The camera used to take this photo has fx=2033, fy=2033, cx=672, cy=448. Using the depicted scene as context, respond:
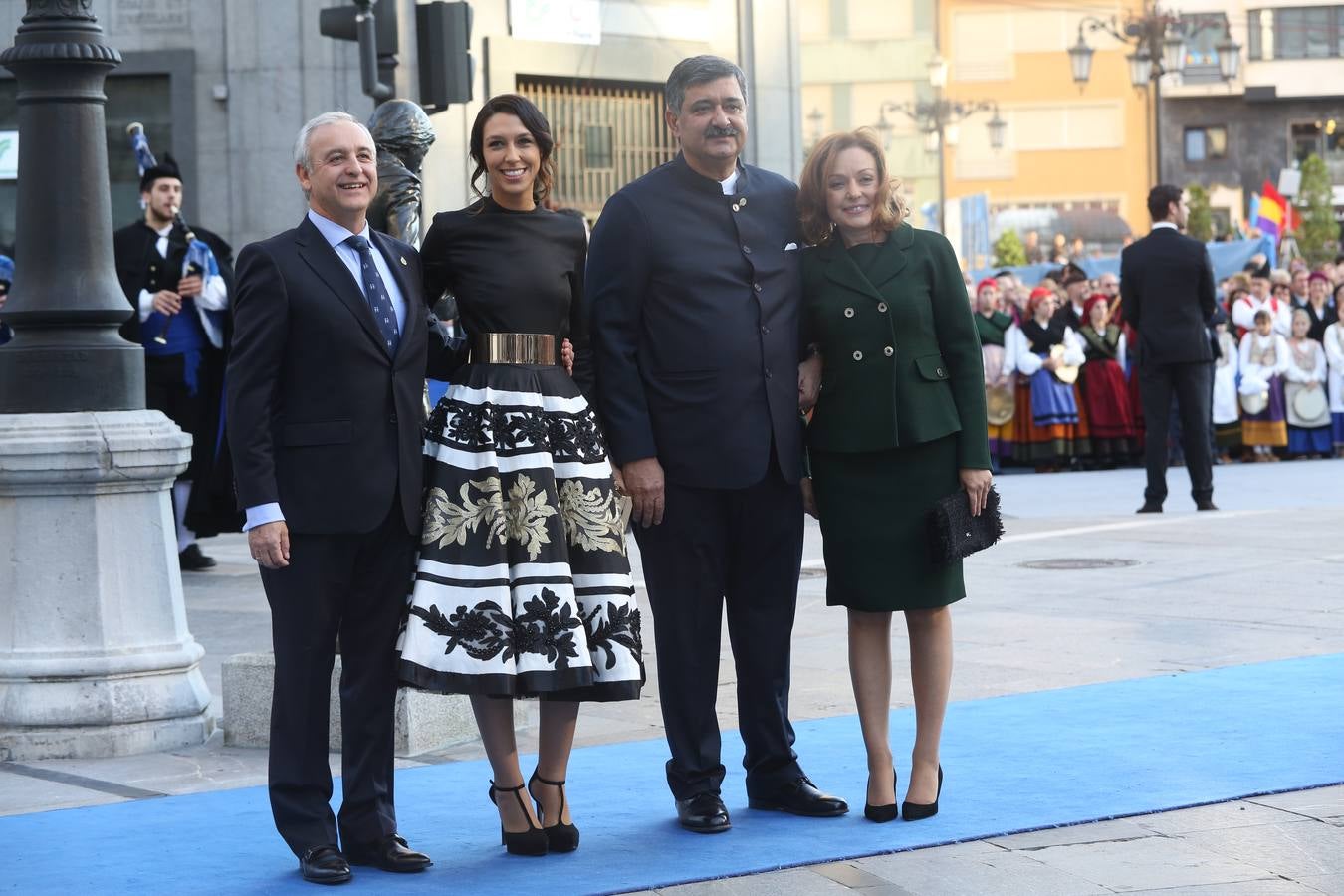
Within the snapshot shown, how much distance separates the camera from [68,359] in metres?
6.92

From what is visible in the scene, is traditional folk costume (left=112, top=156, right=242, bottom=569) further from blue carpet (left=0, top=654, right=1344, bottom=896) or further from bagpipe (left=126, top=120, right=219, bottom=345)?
blue carpet (left=0, top=654, right=1344, bottom=896)

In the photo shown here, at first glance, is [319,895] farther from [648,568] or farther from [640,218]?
[640,218]

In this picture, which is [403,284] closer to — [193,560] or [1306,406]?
[193,560]

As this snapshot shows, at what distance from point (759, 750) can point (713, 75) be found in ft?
6.14

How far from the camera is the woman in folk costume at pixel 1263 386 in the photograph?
20.2 m

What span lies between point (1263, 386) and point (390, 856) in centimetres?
1648

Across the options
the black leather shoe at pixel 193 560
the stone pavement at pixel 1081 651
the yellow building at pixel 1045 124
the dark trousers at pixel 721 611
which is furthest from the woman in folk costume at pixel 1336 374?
the yellow building at pixel 1045 124

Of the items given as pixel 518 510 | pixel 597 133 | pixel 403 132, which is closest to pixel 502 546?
pixel 518 510

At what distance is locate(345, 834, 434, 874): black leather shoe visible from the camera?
5109mm

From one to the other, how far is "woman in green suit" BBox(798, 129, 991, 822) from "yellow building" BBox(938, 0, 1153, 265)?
6064 cm

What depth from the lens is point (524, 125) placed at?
17.2ft

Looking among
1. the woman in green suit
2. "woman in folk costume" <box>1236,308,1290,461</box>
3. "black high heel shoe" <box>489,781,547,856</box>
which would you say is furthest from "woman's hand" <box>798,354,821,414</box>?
"woman in folk costume" <box>1236,308,1290,461</box>

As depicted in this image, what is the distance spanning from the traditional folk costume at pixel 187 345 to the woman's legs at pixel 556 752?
6017mm

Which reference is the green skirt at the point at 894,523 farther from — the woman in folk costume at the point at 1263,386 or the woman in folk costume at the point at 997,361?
the woman in folk costume at the point at 1263,386
